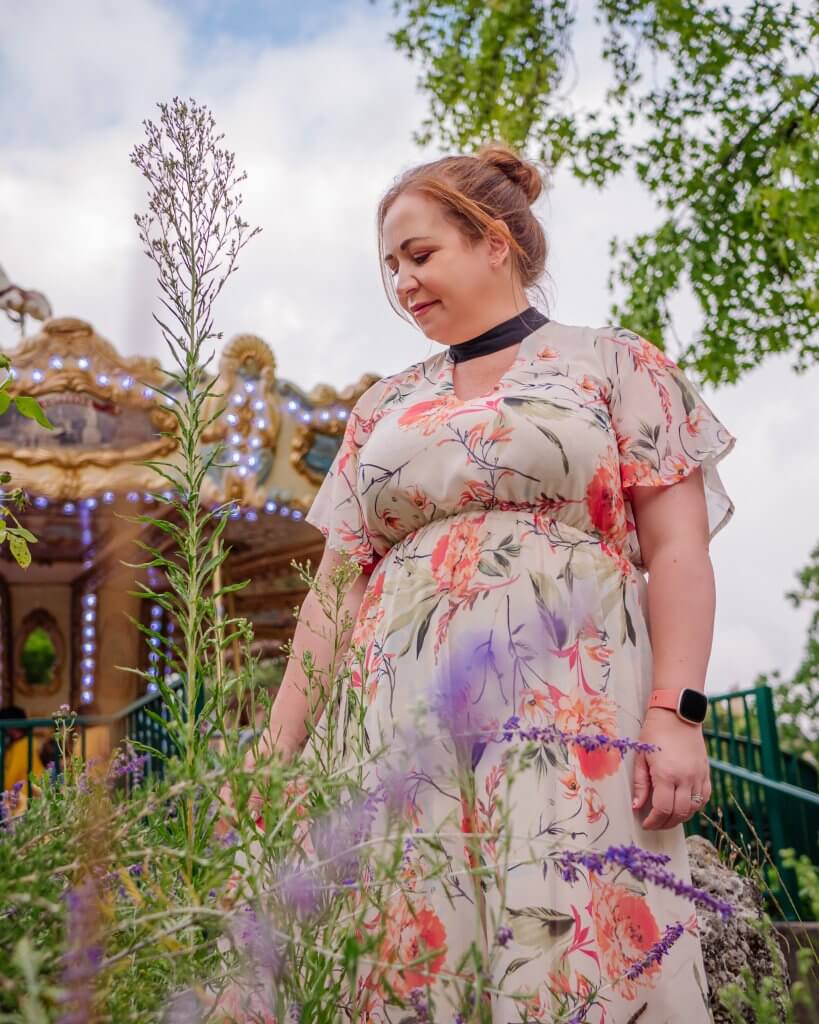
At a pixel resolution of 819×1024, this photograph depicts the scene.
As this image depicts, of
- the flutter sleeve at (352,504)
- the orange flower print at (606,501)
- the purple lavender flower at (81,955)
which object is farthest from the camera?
the flutter sleeve at (352,504)

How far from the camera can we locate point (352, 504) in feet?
6.42

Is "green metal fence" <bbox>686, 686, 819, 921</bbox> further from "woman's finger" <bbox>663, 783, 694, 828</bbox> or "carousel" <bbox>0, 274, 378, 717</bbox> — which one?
"carousel" <bbox>0, 274, 378, 717</bbox>

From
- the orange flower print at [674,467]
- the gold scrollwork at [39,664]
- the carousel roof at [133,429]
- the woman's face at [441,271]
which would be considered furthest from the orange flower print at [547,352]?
the gold scrollwork at [39,664]

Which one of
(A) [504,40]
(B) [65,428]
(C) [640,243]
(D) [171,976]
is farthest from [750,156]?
(D) [171,976]

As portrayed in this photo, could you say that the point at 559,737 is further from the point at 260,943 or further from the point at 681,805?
the point at 681,805

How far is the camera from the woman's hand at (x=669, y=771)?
143 cm

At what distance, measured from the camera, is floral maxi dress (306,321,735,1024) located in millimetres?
1267

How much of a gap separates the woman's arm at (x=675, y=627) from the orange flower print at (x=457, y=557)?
300 millimetres

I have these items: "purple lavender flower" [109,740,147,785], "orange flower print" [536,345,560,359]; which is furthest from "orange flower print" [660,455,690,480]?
"purple lavender flower" [109,740,147,785]

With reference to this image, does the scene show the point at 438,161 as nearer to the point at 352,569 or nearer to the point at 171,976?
the point at 352,569

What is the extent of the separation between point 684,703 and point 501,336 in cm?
75

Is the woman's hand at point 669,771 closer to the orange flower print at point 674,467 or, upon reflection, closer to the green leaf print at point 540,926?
the green leaf print at point 540,926

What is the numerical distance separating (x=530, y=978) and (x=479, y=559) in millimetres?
579

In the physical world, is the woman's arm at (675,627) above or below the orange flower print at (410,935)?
above
